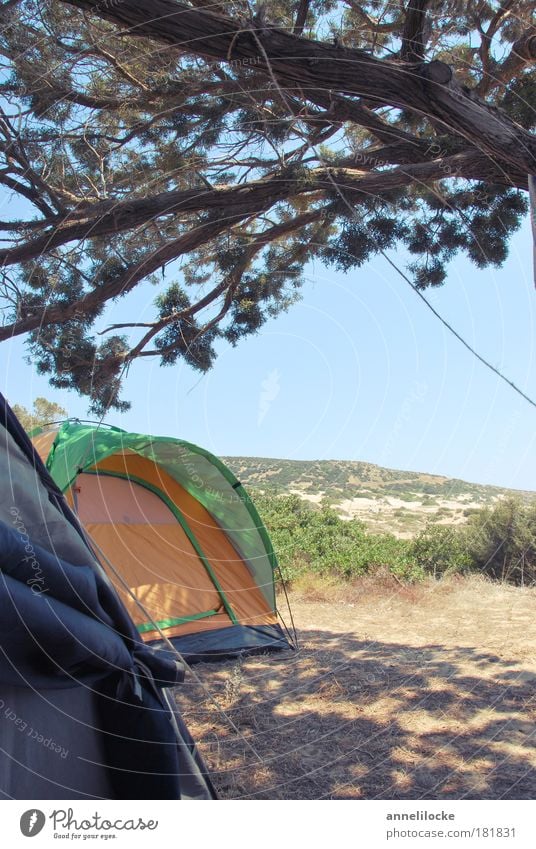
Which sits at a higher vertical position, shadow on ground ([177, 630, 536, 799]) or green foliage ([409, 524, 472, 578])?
green foliage ([409, 524, 472, 578])

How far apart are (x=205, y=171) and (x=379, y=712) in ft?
12.7

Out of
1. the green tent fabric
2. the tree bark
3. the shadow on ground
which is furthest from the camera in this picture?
the green tent fabric

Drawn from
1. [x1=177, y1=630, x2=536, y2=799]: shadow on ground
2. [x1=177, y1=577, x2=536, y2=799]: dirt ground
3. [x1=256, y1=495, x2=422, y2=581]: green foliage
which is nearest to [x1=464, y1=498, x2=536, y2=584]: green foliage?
[x1=256, y1=495, x2=422, y2=581]: green foliage

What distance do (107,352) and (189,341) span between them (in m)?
0.66

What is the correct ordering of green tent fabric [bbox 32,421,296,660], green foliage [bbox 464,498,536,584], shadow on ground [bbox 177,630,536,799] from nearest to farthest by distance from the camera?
1. shadow on ground [bbox 177,630,536,799]
2. green tent fabric [bbox 32,421,296,660]
3. green foliage [bbox 464,498,536,584]

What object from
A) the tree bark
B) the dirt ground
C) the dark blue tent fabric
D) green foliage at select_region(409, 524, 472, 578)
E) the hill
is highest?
the tree bark

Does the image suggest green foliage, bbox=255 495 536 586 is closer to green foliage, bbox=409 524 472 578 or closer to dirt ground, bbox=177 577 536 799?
green foliage, bbox=409 524 472 578

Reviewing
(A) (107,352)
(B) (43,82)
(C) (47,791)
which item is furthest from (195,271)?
(C) (47,791)

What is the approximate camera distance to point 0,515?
1954 millimetres

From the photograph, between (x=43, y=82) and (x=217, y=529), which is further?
(x=217, y=529)

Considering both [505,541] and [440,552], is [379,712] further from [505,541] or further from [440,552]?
[505,541]

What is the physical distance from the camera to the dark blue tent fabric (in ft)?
5.66

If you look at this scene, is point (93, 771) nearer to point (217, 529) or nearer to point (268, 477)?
point (217, 529)

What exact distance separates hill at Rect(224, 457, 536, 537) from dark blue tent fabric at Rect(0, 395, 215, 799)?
4134mm
